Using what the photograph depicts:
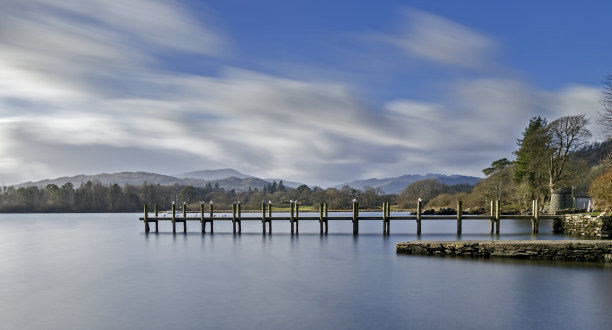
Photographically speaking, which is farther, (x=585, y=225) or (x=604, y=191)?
(x=585, y=225)

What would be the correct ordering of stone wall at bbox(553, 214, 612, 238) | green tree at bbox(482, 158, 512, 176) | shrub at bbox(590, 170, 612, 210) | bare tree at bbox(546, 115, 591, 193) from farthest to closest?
green tree at bbox(482, 158, 512, 176) < bare tree at bbox(546, 115, 591, 193) < shrub at bbox(590, 170, 612, 210) < stone wall at bbox(553, 214, 612, 238)

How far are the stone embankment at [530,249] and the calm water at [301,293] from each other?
937mm

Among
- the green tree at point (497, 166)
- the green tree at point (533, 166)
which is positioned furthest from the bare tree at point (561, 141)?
the green tree at point (497, 166)

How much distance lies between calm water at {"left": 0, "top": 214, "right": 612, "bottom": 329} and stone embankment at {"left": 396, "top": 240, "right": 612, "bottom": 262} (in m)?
0.94

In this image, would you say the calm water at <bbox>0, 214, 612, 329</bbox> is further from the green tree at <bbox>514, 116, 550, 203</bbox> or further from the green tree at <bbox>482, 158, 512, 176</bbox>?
the green tree at <bbox>482, 158, 512, 176</bbox>

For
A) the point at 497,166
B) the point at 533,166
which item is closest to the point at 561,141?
Answer: the point at 533,166

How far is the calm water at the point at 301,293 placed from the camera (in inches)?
477

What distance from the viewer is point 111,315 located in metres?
13.1

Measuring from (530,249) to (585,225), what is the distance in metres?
11.6

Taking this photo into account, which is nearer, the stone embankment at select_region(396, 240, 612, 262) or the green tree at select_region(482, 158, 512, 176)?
the stone embankment at select_region(396, 240, 612, 262)

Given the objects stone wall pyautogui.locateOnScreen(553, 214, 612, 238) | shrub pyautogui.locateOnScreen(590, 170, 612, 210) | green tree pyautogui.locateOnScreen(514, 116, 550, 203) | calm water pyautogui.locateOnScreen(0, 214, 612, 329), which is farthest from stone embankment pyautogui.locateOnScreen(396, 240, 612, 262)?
green tree pyautogui.locateOnScreen(514, 116, 550, 203)

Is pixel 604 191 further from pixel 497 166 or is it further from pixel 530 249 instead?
pixel 497 166

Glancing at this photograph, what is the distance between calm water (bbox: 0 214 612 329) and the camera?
12.1 m

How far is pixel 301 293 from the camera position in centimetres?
1558
